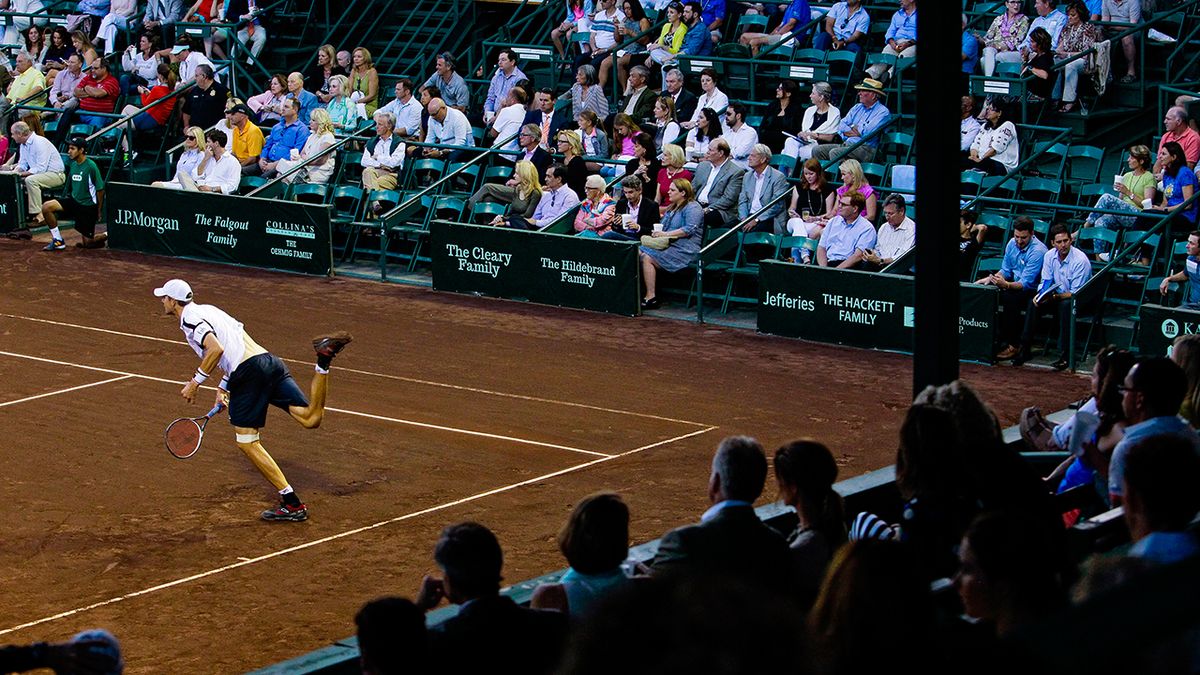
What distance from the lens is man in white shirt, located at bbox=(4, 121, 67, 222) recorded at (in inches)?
959

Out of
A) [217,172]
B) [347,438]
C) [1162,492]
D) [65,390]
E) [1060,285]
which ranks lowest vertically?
[347,438]

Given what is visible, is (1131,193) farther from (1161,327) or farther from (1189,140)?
(1161,327)

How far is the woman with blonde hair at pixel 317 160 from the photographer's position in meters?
23.3

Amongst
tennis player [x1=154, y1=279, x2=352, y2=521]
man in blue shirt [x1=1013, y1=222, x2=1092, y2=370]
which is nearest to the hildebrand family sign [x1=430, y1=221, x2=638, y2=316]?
man in blue shirt [x1=1013, y1=222, x2=1092, y2=370]

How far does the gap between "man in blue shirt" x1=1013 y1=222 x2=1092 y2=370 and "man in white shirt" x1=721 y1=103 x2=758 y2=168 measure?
458 centimetres

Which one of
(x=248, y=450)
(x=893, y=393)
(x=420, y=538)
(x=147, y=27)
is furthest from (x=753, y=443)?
(x=147, y=27)

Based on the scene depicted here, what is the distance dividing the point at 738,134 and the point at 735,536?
15.5 m

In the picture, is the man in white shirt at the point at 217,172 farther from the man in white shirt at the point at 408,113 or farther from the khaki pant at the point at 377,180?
the man in white shirt at the point at 408,113

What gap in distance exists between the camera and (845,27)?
22641 millimetres

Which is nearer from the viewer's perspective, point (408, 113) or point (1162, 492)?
point (1162, 492)

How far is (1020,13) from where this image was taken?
21.1 m

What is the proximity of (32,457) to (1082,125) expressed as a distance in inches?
508

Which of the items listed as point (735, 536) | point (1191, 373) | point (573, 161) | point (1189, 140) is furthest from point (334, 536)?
point (1189, 140)

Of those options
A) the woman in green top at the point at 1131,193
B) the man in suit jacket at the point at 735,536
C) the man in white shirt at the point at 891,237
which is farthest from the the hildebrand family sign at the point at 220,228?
the man in suit jacket at the point at 735,536
